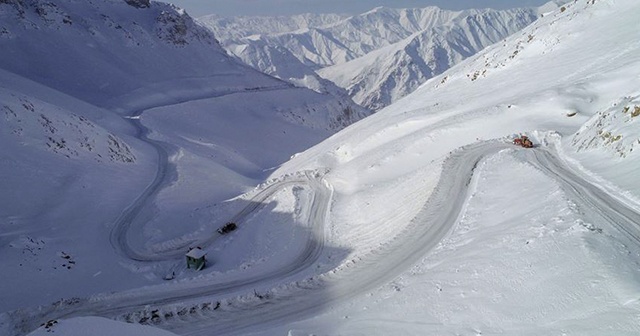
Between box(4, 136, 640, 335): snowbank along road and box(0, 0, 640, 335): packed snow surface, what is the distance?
10 cm

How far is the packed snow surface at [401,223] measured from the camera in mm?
13531

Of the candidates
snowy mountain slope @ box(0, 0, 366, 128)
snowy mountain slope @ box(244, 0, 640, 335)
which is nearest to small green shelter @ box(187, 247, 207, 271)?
snowy mountain slope @ box(244, 0, 640, 335)

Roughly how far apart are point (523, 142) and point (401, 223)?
11396 millimetres

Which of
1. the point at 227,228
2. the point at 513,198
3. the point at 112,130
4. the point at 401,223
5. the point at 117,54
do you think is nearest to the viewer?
the point at 513,198

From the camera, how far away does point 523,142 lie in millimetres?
28297

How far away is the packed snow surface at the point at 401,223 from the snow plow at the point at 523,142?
114cm

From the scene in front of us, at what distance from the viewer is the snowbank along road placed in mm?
16609

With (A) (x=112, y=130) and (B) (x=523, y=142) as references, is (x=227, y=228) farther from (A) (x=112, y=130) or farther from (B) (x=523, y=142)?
(A) (x=112, y=130)

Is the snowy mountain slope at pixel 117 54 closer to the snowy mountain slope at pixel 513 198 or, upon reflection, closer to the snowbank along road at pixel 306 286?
the snowy mountain slope at pixel 513 198

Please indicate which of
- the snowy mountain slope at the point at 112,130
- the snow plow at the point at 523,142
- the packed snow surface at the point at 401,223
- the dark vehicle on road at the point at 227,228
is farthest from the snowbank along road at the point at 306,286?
the dark vehicle on road at the point at 227,228

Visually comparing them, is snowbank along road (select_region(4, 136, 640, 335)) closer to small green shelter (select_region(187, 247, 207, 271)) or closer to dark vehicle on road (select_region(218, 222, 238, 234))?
small green shelter (select_region(187, 247, 207, 271))

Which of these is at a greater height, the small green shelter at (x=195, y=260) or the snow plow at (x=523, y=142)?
the snow plow at (x=523, y=142)

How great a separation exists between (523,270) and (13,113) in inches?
1616

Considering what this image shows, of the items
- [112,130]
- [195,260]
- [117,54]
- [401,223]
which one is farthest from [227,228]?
[117,54]
